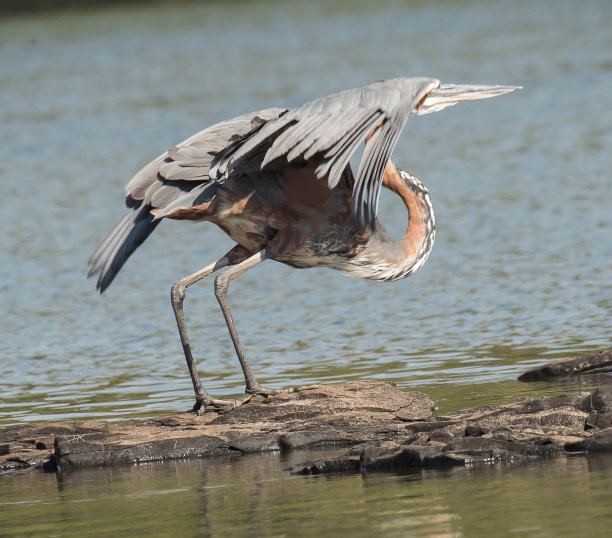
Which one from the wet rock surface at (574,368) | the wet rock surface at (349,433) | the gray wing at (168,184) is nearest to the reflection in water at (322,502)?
the wet rock surface at (349,433)

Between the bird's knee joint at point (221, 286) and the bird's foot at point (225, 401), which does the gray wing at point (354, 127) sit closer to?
the bird's knee joint at point (221, 286)

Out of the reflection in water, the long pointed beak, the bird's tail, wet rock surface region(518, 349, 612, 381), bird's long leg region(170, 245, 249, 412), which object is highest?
the long pointed beak

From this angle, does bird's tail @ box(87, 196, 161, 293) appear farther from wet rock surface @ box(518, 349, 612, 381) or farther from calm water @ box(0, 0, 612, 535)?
wet rock surface @ box(518, 349, 612, 381)

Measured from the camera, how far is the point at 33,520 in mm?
6594

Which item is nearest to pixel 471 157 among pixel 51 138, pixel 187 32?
pixel 51 138

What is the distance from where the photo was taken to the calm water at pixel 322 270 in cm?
877

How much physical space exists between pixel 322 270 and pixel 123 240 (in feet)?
20.2

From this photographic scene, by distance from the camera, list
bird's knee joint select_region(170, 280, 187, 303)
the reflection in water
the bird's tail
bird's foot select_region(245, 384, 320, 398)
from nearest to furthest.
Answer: the reflection in water
bird's foot select_region(245, 384, 320, 398)
bird's knee joint select_region(170, 280, 187, 303)
the bird's tail

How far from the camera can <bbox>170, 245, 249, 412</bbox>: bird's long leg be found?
9039 mm

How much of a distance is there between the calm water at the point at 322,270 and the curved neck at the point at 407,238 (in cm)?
A: 79

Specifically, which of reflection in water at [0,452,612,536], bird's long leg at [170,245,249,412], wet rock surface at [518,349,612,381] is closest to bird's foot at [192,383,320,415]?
bird's long leg at [170,245,249,412]

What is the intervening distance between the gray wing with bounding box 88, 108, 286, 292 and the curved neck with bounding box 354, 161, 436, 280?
1233 millimetres

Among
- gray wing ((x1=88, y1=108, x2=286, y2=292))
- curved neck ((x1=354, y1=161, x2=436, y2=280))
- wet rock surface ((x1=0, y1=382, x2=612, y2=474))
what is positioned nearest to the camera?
wet rock surface ((x1=0, y1=382, x2=612, y2=474))

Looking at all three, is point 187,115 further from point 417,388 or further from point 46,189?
point 417,388
